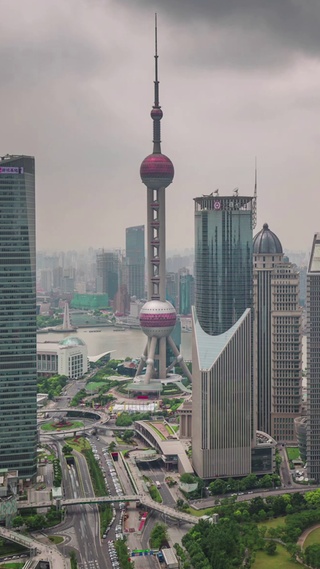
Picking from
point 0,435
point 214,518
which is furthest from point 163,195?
point 214,518

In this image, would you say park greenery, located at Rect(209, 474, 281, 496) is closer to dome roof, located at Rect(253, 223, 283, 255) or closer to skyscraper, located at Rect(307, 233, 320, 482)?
skyscraper, located at Rect(307, 233, 320, 482)

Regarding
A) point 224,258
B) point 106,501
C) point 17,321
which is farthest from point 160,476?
point 224,258

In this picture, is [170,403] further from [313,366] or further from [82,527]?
[82,527]

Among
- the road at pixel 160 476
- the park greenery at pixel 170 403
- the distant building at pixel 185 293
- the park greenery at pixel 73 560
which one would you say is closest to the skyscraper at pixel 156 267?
the park greenery at pixel 170 403

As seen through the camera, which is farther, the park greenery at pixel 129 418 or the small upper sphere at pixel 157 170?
the small upper sphere at pixel 157 170

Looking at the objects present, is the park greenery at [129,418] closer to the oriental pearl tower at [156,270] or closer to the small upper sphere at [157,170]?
the oriental pearl tower at [156,270]

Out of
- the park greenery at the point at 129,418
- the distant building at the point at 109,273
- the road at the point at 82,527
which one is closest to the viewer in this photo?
the road at the point at 82,527

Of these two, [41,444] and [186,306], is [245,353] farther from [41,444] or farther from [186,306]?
[186,306]
